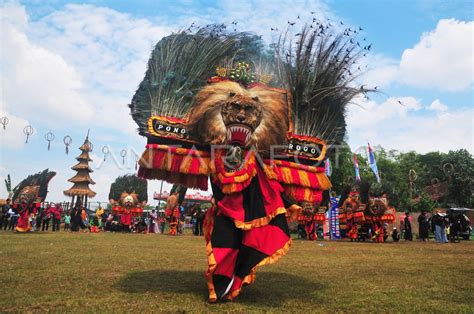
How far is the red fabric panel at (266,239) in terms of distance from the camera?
5031 mm

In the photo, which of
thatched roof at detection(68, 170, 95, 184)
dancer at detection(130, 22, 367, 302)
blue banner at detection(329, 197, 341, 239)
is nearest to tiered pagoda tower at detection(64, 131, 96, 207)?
thatched roof at detection(68, 170, 95, 184)

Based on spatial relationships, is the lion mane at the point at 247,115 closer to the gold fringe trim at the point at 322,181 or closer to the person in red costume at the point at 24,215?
the gold fringe trim at the point at 322,181

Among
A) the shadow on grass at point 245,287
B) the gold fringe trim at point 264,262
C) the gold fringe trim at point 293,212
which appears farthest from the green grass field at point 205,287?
the gold fringe trim at point 293,212

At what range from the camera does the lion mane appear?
5.47 metres

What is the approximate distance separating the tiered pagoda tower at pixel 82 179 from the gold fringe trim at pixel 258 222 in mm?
45398

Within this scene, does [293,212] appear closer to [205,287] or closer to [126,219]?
[205,287]

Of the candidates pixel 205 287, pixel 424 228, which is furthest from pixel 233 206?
pixel 424 228

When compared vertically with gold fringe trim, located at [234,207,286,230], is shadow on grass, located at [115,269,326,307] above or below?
below

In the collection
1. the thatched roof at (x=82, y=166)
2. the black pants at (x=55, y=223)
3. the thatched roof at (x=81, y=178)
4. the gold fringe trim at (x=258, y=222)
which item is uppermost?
the thatched roof at (x=82, y=166)

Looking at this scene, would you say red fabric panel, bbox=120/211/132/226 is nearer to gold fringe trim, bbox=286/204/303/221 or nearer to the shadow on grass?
the shadow on grass

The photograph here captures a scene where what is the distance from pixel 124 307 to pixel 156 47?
5127 mm

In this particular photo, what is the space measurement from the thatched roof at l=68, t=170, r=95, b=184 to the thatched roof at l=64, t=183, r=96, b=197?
2.13 ft

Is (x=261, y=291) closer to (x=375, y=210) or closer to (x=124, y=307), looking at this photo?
(x=124, y=307)

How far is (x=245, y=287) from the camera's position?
5.76 meters
